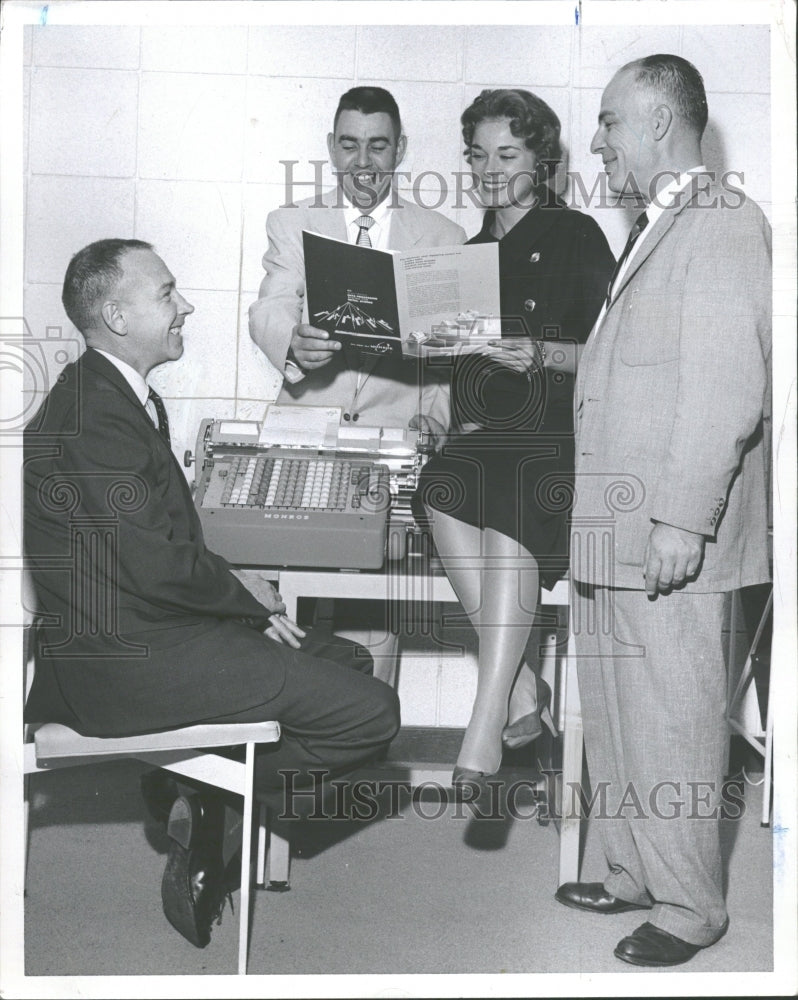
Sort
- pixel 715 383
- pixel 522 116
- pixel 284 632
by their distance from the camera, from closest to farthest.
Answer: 1. pixel 715 383
2. pixel 284 632
3. pixel 522 116

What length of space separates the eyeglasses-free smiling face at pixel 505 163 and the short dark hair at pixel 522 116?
16 millimetres

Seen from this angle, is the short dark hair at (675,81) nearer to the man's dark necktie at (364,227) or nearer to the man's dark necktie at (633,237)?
the man's dark necktie at (633,237)

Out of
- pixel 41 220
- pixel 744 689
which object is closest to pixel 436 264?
pixel 41 220

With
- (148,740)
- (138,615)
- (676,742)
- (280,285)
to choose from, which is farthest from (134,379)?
(676,742)

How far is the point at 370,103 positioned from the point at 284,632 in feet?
4.96

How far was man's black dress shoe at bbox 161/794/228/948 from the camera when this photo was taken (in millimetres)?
2258

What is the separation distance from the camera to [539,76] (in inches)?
122

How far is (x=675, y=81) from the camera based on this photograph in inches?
86.7

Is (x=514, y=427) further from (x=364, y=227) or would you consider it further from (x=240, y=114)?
(x=240, y=114)

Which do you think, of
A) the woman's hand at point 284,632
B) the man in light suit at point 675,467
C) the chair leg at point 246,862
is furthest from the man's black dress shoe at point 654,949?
the woman's hand at point 284,632

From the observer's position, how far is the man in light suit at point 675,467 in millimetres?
2096

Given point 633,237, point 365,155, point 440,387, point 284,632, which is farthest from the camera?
point 440,387

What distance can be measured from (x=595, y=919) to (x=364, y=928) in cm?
52

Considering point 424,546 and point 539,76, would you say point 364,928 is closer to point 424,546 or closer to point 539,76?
point 424,546
